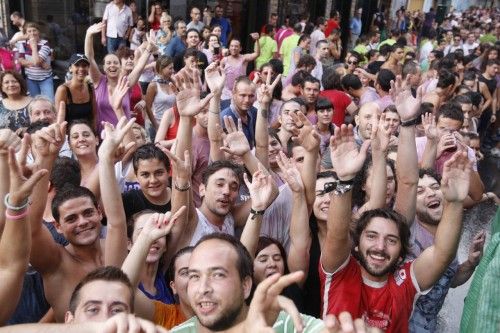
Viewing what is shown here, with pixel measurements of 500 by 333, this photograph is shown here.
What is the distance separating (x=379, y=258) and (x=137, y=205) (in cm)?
156

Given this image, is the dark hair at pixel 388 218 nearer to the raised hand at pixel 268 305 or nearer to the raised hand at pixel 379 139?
the raised hand at pixel 379 139

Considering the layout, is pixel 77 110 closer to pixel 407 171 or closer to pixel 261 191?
pixel 261 191

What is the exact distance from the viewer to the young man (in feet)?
7.93

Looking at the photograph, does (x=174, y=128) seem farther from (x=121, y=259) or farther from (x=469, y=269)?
(x=469, y=269)

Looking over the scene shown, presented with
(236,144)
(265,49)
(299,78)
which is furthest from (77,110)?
(265,49)

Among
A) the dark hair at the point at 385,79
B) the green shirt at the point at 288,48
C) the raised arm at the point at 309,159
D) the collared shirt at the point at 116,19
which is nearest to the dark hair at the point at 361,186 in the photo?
the raised arm at the point at 309,159

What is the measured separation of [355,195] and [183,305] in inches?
57.8

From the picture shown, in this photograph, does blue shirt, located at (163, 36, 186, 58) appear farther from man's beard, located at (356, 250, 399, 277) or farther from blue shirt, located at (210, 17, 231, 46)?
man's beard, located at (356, 250, 399, 277)

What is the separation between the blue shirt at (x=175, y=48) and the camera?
8246 mm

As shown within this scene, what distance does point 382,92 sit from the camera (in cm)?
633

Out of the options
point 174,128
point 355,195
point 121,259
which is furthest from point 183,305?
point 174,128

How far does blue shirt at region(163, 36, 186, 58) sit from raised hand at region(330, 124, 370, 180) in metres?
5.98

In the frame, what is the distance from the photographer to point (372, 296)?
8.03 ft

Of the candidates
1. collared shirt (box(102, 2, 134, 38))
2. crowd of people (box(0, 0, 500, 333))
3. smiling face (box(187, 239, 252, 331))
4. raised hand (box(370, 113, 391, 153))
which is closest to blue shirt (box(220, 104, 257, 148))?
crowd of people (box(0, 0, 500, 333))
